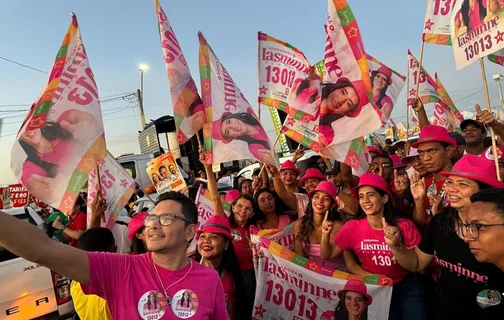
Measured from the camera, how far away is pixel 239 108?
4695mm

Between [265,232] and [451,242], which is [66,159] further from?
[451,242]

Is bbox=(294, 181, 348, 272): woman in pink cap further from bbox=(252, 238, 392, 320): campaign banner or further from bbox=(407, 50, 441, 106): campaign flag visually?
bbox=(407, 50, 441, 106): campaign flag

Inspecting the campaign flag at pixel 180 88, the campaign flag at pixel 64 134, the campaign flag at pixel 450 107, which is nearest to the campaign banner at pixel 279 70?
the campaign flag at pixel 180 88

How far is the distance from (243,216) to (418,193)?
192 centimetres

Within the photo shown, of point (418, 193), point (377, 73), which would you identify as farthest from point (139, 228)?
point (377, 73)

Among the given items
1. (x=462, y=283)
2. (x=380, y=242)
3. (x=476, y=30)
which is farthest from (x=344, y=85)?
(x=462, y=283)

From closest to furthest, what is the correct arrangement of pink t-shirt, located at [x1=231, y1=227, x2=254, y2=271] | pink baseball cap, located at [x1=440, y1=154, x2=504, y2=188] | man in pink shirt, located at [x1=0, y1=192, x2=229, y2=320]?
man in pink shirt, located at [x1=0, y1=192, x2=229, y2=320] < pink baseball cap, located at [x1=440, y1=154, x2=504, y2=188] < pink t-shirt, located at [x1=231, y1=227, x2=254, y2=271]

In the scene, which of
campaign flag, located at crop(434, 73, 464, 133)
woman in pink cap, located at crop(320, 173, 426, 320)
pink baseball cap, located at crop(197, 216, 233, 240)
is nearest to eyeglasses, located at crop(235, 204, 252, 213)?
pink baseball cap, located at crop(197, 216, 233, 240)


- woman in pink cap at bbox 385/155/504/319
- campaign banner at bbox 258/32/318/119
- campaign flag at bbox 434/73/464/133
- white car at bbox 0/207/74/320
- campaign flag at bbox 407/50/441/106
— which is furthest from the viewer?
campaign flag at bbox 434/73/464/133

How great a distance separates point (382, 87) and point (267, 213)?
3498 millimetres

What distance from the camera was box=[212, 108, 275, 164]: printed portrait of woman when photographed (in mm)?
4469

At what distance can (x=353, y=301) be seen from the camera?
3230 millimetres

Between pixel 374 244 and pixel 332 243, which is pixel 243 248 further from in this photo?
pixel 374 244

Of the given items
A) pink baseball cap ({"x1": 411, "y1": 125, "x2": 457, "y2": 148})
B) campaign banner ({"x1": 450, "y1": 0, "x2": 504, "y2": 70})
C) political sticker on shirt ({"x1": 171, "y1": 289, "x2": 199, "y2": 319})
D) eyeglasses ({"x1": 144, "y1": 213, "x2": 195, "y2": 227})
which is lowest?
political sticker on shirt ({"x1": 171, "y1": 289, "x2": 199, "y2": 319})
